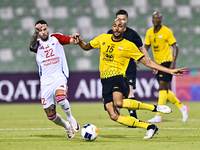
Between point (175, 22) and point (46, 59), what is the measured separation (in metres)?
10.5

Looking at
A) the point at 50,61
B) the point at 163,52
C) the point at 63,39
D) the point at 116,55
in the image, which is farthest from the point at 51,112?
the point at 163,52

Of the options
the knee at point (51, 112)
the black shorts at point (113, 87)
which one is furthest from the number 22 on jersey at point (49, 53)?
the black shorts at point (113, 87)

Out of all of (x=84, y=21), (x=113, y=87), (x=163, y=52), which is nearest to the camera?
(x=113, y=87)

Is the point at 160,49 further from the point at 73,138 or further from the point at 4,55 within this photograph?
the point at 4,55

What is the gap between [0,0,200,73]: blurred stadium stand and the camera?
612 inches

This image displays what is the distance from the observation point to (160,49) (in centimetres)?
923

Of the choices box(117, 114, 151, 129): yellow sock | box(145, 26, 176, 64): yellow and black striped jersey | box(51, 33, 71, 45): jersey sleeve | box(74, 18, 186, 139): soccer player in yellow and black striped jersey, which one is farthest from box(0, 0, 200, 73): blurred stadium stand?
box(117, 114, 151, 129): yellow sock

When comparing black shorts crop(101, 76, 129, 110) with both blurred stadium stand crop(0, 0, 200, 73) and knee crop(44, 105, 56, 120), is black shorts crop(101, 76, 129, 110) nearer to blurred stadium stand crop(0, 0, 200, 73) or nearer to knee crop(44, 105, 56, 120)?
knee crop(44, 105, 56, 120)

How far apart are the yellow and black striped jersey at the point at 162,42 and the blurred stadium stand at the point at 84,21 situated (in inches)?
251

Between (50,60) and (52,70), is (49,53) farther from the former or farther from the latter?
(52,70)

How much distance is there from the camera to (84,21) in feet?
52.2

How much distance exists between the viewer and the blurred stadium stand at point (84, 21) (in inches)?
612

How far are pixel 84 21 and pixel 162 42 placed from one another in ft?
23.5

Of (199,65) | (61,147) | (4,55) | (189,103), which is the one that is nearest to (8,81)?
(4,55)
